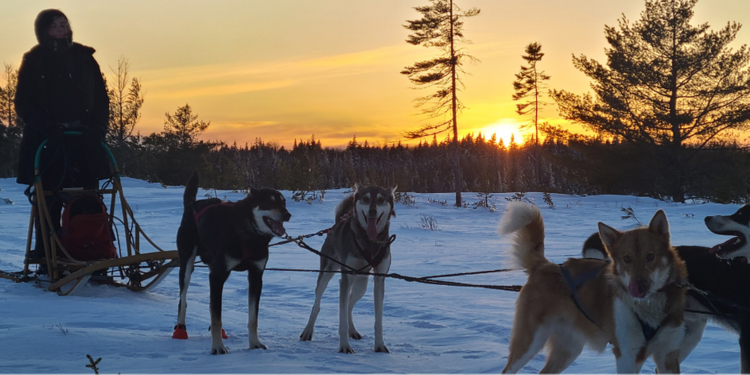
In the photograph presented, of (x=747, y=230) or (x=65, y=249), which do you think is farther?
(x=65, y=249)

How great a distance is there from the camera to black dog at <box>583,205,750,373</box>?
3.30 meters

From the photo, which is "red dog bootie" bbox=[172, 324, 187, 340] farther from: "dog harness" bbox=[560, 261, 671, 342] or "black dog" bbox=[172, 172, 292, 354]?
"dog harness" bbox=[560, 261, 671, 342]

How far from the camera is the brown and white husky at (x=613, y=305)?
9.95 ft

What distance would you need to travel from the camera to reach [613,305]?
315cm

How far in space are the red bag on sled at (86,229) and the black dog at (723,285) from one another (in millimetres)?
5261

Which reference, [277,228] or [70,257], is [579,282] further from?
[70,257]

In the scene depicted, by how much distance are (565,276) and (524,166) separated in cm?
3707

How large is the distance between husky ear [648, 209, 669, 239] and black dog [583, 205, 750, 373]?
17.7 inches

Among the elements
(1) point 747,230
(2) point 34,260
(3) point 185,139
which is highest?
(3) point 185,139

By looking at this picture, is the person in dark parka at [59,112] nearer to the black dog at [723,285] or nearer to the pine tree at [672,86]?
the black dog at [723,285]

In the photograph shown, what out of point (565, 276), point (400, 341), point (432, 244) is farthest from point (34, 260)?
point (432, 244)

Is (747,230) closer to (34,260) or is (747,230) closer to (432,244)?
(34,260)

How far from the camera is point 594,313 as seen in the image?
321 centimetres

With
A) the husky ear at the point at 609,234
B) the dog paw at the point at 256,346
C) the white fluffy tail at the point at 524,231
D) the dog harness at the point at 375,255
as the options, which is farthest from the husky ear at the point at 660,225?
the dog paw at the point at 256,346
